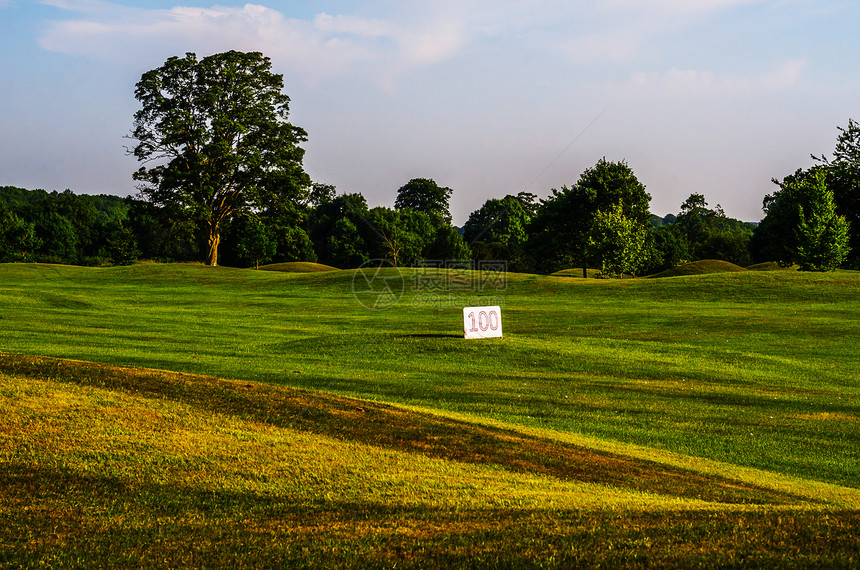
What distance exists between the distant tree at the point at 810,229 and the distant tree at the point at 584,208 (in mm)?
13441

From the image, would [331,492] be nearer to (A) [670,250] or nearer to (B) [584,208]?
(B) [584,208]

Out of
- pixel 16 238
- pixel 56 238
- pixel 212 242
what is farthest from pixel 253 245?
pixel 16 238

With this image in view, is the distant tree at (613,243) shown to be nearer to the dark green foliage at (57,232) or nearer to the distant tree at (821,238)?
the distant tree at (821,238)

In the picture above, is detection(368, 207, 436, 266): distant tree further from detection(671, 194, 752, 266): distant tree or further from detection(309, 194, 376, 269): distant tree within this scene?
detection(671, 194, 752, 266): distant tree

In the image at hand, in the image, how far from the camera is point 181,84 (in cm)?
7612

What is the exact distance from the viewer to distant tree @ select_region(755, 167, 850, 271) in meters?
72.0

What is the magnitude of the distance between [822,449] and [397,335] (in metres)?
16.6

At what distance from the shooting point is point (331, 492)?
8.86 m

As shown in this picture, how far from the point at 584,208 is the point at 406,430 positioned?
72.5 meters

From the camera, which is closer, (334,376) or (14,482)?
(14,482)

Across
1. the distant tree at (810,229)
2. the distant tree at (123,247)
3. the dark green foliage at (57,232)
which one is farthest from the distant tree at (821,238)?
the dark green foliage at (57,232)

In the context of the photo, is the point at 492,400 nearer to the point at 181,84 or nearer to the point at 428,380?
the point at 428,380

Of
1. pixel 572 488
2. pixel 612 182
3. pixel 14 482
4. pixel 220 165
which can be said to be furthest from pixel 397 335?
pixel 612 182
